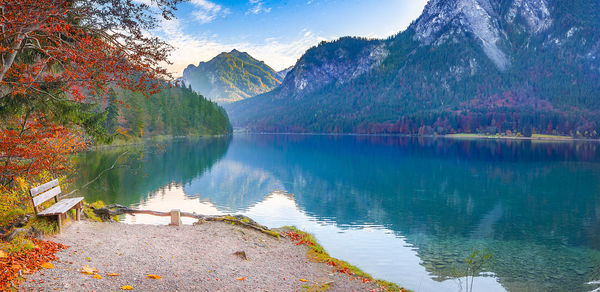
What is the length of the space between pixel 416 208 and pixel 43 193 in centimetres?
3025

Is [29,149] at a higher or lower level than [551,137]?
higher

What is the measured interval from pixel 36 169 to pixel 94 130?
3013 mm

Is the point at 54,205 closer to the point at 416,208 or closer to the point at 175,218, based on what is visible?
the point at 175,218

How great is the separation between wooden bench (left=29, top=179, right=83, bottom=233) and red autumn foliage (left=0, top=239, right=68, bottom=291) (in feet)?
5.42

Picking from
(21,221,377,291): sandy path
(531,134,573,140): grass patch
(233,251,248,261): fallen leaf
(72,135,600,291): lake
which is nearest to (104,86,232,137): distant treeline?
(72,135,600,291): lake

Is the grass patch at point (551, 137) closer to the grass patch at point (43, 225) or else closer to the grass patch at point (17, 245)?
the grass patch at point (43, 225)

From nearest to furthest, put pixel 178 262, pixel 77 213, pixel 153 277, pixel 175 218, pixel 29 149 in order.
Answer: pixel 153 277, pixel 178 262, pixel 77 213, pixel 29 149, pixel 175 218

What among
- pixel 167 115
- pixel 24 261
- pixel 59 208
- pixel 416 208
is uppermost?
pixel 167 115

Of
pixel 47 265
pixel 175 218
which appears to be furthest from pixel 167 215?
pixel 47 265

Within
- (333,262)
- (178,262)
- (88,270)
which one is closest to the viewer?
(88,270)

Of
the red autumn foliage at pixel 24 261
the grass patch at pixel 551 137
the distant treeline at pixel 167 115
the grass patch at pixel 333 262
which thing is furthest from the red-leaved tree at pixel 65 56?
the grass patch at pixel 551 137

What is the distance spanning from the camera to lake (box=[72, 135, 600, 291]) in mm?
19016

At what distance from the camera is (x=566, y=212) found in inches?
1308

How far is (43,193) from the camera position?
13047mm
